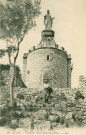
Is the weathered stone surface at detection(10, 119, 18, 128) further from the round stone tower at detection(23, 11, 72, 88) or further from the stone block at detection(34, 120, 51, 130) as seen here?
the round stone tower at detection(23, 11, 72, 88)

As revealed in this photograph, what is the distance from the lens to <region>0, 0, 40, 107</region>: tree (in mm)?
7945

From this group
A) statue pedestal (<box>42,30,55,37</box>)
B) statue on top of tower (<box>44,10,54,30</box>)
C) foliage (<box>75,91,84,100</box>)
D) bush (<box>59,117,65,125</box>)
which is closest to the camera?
bush (<box>59,117,65,125</box>)

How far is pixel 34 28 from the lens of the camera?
25.9 feet

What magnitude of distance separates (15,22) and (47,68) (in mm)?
1708

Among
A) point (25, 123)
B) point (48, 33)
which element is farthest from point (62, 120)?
point (48, 33)

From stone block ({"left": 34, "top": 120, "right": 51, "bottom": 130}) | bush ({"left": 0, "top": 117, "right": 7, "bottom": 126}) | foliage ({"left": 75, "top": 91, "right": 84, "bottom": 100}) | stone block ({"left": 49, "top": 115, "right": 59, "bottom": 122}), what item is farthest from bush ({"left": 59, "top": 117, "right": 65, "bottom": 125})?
foliage ({"left": 75, "top": 91, "right": 84, "bottom": 100})

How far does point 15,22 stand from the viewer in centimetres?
820

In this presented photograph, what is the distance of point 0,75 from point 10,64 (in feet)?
3.00

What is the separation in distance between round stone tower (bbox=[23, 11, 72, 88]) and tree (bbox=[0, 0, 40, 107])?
94cm

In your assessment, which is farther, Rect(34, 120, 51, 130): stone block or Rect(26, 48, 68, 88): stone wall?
Rect(26, 48, 68, 88): stone wall

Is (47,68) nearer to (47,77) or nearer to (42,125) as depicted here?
(47,77)

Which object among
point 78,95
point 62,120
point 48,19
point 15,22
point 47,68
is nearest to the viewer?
point 62,120

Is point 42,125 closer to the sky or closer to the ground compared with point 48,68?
closer to the ground


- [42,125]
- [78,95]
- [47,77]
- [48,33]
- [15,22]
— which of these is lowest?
[42,125]
